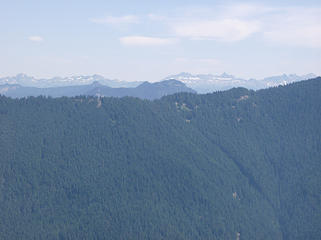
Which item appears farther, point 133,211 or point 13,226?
point 133,211

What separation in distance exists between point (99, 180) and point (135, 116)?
4641cm

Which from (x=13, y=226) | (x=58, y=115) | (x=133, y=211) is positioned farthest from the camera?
(x=58, y=115)

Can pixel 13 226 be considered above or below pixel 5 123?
below

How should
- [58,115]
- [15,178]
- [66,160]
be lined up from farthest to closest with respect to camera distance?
[58,115] < [66,160] < [15,178]

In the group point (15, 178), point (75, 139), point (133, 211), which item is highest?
point (75, 139)

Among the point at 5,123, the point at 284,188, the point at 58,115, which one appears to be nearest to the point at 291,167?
the point at 284,188

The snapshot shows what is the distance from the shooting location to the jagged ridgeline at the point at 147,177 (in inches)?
5610

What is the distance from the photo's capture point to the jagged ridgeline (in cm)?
14250

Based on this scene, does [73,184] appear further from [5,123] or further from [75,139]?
[5,123]

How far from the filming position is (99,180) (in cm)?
15975

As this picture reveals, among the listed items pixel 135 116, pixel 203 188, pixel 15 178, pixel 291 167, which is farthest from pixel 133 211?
pixel 291 167

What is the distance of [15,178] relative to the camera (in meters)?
156

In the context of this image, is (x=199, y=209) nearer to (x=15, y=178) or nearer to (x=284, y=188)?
(x=284, y=188)

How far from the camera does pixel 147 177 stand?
16250cm
